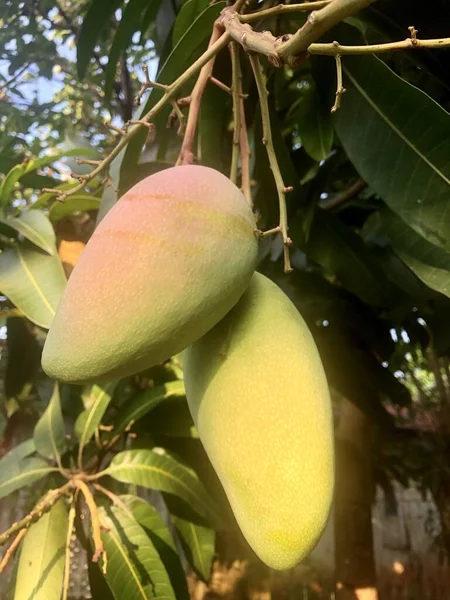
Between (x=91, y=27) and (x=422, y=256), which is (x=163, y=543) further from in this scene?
(x=91, y=27)

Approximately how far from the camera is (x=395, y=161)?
55 cm

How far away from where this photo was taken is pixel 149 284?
0.35 metres

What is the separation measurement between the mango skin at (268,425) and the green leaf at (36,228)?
14.4 inches

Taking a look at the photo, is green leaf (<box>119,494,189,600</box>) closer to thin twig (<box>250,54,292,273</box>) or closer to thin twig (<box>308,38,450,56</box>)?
thin twig (<box>250,54,292,273</box>)

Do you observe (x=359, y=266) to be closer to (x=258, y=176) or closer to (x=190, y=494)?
(x=258, y=176)

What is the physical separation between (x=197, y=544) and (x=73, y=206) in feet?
1.61

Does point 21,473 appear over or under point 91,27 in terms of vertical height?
under

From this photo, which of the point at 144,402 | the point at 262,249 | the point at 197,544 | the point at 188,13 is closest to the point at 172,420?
the point at 144,402

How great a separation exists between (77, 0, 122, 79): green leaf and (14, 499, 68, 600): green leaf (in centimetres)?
63

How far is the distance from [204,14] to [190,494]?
548mm

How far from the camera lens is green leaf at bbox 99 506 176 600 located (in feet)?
2.06

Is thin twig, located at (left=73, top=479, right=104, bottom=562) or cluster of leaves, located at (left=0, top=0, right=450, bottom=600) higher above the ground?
cluster of leaves, located at (left=0, top=0, right=450, bottom=600)

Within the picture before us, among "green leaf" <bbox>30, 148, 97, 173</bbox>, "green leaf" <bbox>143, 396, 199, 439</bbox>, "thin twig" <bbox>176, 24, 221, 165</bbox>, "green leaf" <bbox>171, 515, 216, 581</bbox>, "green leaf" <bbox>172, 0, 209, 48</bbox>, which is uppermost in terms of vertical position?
"green leaf" <bbox>172, 0, 209, 48</bbox>

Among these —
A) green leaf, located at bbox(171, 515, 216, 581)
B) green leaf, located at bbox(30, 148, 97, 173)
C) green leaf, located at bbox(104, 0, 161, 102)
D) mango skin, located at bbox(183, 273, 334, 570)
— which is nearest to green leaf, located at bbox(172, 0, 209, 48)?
green leaf, located at bbox(104, 0, 161, 102)
